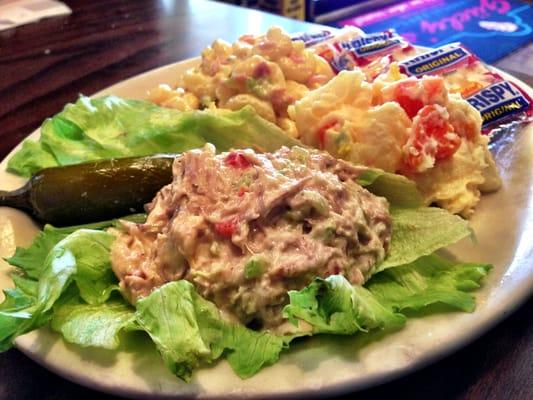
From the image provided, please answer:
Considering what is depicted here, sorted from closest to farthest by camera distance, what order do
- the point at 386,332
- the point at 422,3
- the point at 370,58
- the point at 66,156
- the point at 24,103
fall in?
the point at 386,332, the point at 66,156, the point at 370,58, the point at 24,103, the point at 422,3

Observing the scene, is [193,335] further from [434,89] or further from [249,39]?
[249,39]

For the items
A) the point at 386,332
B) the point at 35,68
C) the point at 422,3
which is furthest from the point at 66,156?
the point at 422,3

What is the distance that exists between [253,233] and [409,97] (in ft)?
1.98

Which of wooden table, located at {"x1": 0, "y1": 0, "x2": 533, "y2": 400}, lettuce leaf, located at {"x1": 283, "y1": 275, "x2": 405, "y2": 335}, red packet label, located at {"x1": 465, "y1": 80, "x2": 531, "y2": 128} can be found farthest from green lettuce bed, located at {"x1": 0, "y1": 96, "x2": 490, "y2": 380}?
red packet label, located at {"x1": 465, "y1": 80, "x2": 531, "y2": 128}

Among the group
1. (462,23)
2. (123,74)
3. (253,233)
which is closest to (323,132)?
(253,233)

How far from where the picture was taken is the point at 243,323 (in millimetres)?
1135

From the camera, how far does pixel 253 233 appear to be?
1.19 m

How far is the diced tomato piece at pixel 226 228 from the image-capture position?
1187 mm

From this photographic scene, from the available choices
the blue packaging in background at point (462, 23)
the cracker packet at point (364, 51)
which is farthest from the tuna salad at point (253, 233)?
the blue packaging in background at point (462, 23)

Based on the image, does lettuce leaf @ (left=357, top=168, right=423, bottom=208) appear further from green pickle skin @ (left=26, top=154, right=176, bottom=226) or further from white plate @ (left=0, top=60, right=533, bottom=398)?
green pickle skin @ (left=26, top=154, right=176, bottom=226)

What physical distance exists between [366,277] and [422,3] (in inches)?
154

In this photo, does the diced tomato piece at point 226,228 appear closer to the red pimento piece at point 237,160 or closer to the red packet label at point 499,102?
the red pimento piece at point 237,160

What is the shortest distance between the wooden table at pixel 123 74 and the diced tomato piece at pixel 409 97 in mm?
548

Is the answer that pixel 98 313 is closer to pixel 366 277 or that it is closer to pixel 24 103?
pixel 366 277
